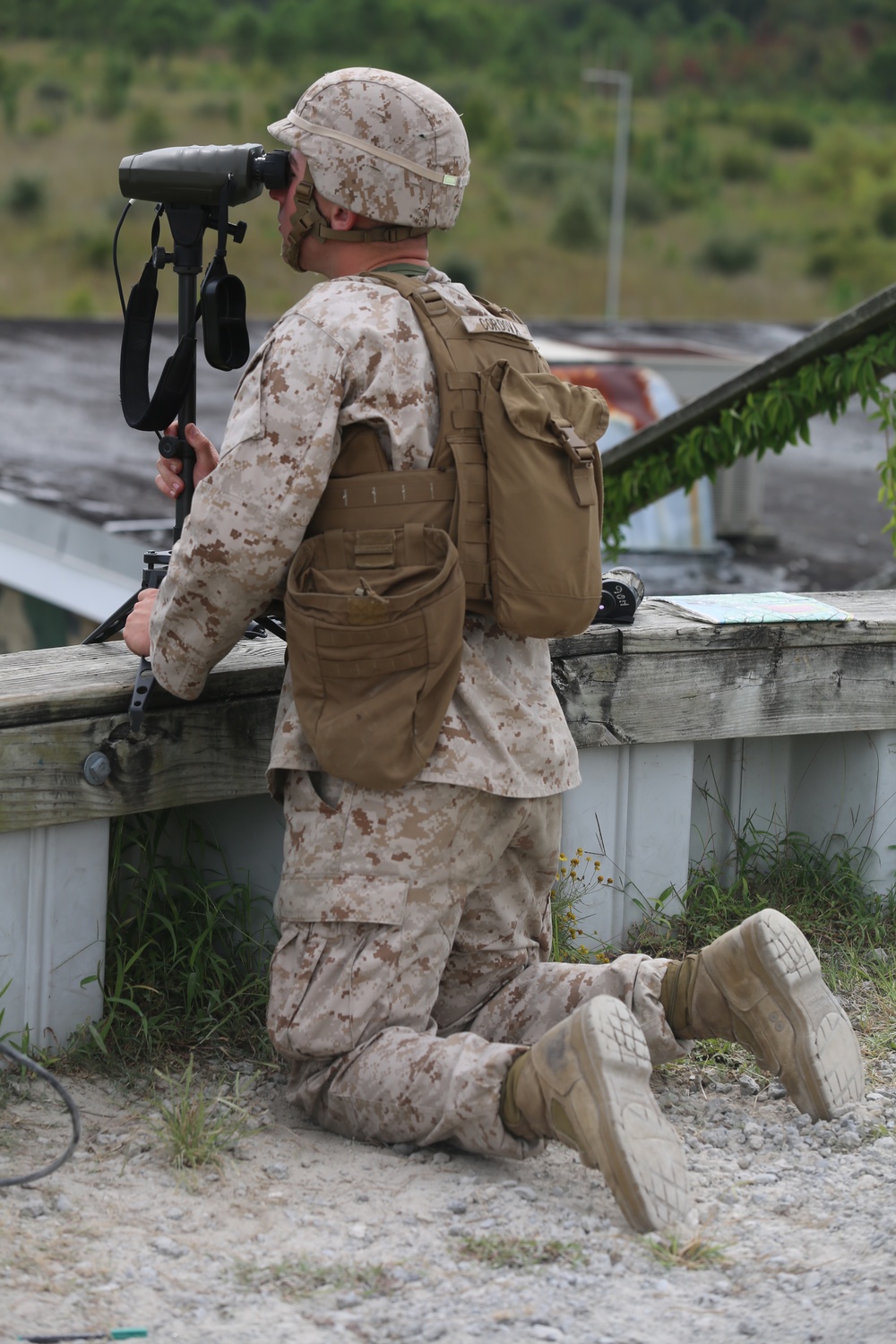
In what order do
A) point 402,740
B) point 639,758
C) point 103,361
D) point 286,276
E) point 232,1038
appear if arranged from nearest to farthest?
point 402,740
point 232,1038
point 639,758
point 103,361
point 286,276

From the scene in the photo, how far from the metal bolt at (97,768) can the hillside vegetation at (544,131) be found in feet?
119

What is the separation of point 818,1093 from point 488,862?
0.68 meters

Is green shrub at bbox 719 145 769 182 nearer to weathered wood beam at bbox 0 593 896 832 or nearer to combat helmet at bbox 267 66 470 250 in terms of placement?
weathered wood beam at bbox 0 593 896 832

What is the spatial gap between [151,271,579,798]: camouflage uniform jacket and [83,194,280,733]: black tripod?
0.18 meters

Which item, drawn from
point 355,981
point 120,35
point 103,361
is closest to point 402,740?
point 355,981

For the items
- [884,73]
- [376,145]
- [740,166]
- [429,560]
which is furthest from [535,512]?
[884,73]

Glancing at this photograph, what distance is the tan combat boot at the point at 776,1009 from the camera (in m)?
2.68

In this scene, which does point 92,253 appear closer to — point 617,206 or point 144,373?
point 617,206

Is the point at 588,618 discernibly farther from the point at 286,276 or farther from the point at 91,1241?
the point at 286,276

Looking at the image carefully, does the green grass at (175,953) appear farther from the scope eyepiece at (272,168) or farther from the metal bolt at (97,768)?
the scope eyepiece at (272,168)

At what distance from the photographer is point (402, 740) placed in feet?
8.46

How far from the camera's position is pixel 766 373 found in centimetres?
498

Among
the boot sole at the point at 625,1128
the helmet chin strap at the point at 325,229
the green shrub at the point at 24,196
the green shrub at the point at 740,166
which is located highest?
the green shrub at the point at 740,166

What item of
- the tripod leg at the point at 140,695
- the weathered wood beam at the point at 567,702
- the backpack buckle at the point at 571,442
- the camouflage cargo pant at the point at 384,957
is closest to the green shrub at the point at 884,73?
the weathered wood beam at the point at 567,702
